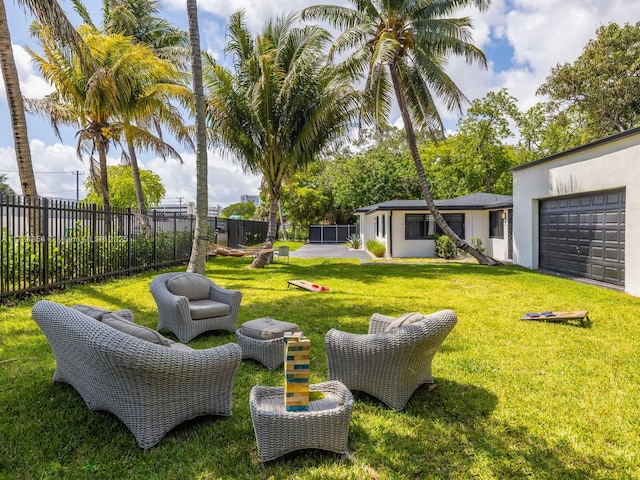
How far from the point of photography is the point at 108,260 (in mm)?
10305

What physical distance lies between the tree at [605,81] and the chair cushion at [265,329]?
2349 cm

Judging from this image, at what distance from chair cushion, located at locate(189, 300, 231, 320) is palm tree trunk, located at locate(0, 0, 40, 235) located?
4611 millimetres

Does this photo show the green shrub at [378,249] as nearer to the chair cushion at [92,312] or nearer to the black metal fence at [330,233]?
the black metal fence at [330,233]

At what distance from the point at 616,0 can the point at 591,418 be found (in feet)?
67.7

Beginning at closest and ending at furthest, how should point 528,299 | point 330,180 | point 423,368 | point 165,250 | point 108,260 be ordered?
1. point 423,368
2. point 528,299
3. point 108,260
4. point 165,250
5. point 330,180

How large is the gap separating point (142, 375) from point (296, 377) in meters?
1.03

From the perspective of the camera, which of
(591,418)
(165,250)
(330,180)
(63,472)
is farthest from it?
(330,180)

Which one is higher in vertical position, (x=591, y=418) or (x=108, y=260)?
(x=108, y=260)

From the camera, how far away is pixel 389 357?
10.8 feet

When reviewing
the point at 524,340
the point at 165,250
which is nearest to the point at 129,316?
the point at 524,340

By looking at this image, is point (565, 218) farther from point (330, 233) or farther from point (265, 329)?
Result: point (330, 233)

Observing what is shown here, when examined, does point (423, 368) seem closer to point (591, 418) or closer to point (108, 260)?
point (591, 418)

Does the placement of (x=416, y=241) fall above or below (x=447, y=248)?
above

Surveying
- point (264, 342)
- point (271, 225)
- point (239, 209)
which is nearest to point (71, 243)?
point (271, 225)
